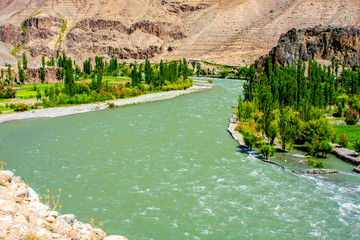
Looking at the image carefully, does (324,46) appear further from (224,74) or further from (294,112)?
(294,112)

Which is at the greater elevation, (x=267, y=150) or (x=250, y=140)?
(x=250, y=140)

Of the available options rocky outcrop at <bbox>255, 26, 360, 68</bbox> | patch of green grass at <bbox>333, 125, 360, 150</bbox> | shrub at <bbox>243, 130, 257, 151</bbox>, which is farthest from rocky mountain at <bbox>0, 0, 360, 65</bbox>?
shrub at <bbox>243, 130, 257, 151</bbox>

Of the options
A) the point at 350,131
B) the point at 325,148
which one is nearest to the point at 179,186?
the point at 325,148

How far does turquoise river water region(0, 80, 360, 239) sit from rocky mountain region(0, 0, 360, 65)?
103024mm

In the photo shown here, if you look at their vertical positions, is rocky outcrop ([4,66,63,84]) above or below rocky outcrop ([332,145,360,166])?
above

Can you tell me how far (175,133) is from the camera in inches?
1121

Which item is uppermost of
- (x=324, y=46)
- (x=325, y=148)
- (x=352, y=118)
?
(x=324, y=46)

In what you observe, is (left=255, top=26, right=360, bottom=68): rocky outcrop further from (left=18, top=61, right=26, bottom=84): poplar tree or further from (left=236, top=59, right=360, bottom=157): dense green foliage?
(left=18, top=61, right=26, bottom=84): poplar tree

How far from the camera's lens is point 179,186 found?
16734mm

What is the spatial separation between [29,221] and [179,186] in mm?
9333

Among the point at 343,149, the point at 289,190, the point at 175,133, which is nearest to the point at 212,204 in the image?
the point at 289,190

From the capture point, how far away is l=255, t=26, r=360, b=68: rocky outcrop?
7906 centimetres

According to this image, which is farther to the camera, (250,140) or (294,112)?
(294,112)

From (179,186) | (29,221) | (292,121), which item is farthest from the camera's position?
(292,121)
